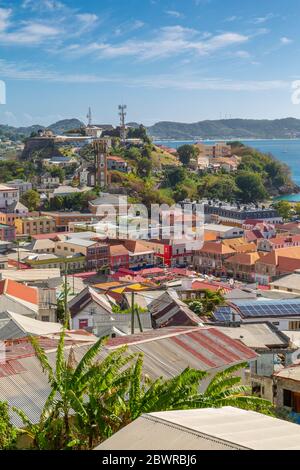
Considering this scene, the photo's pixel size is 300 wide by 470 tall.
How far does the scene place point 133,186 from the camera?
25078mm

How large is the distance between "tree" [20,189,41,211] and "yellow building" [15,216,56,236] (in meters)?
2.04

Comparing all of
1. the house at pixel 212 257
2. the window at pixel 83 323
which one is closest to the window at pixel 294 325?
the window at pixel 83 323

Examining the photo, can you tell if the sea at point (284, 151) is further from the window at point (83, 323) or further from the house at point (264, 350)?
the house at point (264, 350)

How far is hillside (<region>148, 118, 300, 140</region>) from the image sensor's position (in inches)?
3917

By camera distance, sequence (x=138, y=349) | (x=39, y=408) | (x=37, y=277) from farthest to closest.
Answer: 1. (x=37, y=277)
2. (x=138, y=349)
3. (x=39, y=408)

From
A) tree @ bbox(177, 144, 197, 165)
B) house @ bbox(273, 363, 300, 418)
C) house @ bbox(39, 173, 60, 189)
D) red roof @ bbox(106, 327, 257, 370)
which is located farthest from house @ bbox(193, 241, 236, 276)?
tree @ bbox(177, 144, 197, 165)

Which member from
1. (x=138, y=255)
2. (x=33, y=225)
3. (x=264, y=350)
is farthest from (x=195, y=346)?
(x=33, y=225)

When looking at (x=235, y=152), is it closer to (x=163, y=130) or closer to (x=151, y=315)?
(x=151, y=315)

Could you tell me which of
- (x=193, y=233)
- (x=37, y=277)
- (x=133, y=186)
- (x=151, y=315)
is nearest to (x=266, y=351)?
(x=151, y=315)

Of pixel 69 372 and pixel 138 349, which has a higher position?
pixel 69 372

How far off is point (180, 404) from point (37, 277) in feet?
30.8

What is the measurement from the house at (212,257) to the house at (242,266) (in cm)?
20

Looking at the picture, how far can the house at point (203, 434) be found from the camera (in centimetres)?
187

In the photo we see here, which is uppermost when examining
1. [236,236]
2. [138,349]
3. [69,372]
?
[69,372]
